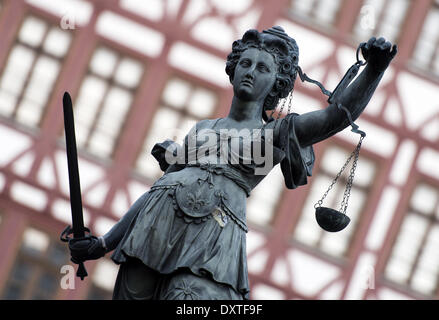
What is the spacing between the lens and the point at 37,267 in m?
14.6

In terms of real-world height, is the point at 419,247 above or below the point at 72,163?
above

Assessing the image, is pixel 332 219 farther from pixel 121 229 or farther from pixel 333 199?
pixel 333 199

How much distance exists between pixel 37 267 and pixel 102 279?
83 cm

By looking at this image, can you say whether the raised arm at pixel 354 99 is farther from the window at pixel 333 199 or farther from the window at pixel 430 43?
the window at pixel 430 43

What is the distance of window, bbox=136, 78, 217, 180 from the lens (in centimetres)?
1479

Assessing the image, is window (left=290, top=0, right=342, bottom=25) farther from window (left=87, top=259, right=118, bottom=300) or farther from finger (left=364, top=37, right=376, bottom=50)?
finger (left=364, top=37, right=376, bottom=50)

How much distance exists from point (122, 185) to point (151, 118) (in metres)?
1.02

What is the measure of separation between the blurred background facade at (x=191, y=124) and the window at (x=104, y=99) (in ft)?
0.06

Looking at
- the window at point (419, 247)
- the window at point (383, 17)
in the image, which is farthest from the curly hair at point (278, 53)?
the window at point (383, 17)

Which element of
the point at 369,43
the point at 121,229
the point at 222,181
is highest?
the point at 369,43

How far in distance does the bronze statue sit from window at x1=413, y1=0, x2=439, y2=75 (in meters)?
11.3

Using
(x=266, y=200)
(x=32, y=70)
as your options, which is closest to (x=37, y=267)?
(x=32, y=70)

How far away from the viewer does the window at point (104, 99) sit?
1463 centimetres
